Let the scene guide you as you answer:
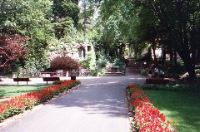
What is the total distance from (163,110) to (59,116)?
17.2 ft

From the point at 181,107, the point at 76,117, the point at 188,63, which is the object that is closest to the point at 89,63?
the point at 188,63

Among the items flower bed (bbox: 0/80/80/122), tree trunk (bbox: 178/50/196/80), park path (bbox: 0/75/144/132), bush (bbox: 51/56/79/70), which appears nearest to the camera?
park path (bbox: 0/75/144/132)

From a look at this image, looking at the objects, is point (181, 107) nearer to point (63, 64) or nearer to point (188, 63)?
point (188, 63)

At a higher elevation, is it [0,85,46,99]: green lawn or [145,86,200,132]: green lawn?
[0,85,46,99]: green lawn

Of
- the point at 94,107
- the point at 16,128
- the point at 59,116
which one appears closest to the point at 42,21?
the point at 94,107

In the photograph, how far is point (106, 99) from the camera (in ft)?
80.5

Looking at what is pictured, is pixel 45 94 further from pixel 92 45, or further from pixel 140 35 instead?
pixel 92 45

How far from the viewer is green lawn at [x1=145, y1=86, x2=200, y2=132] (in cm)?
1631

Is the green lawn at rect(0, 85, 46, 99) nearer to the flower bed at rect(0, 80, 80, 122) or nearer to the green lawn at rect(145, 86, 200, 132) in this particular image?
the flower bed at rect(0, 80, 80, 122)

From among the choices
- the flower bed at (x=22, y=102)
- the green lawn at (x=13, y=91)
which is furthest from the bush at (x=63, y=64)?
the flower bed at (x=22, y=102)

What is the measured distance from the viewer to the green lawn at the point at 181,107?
642 inches

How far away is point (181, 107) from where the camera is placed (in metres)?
21.4

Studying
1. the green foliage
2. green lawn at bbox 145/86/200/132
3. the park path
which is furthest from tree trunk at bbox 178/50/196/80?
the green foliage

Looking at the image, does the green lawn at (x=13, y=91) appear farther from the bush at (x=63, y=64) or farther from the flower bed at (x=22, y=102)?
the bush at (x=63, y=64)
